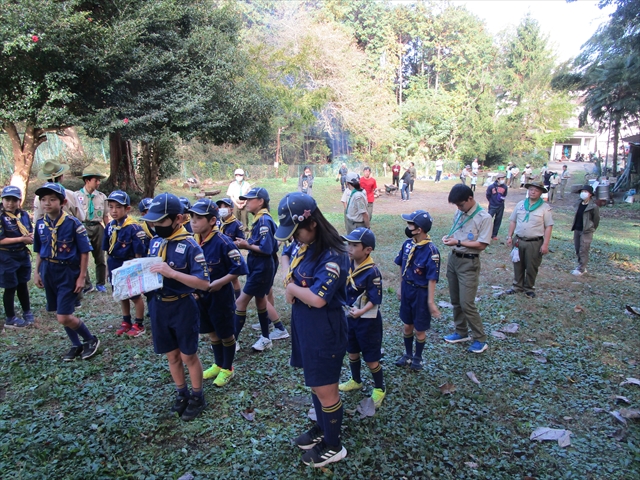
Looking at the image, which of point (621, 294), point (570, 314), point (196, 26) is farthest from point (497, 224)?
point (196, 26)

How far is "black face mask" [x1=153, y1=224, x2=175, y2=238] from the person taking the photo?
3408 mm

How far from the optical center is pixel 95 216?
7059 millimetres

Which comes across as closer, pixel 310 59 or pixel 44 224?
pixel 44 224

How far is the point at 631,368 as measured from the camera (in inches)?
191

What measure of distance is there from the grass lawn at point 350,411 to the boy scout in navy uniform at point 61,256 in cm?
73

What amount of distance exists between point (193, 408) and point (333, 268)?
6.83 ft

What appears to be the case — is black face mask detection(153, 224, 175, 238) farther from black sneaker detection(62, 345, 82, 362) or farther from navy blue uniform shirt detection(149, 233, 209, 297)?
black sneaker detection(62, 345, 82, 362)

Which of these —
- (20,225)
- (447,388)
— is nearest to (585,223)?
(447,388)

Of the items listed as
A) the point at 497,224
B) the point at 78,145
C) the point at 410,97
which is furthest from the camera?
the point at 410,97

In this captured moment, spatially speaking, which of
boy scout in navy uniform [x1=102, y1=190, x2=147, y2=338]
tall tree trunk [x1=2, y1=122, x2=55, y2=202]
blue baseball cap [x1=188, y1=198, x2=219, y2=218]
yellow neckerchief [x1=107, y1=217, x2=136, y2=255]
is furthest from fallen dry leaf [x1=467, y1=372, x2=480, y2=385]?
tall tree trunk [x1=2, y1=122, x2=55, y2=202]

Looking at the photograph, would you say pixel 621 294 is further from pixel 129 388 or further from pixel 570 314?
pixel 129 388

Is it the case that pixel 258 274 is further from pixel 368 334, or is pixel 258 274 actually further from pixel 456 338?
pixel 456 338

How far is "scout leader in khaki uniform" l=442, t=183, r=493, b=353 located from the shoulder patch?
2.80 metres

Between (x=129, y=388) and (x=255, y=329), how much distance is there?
1.94 metres
